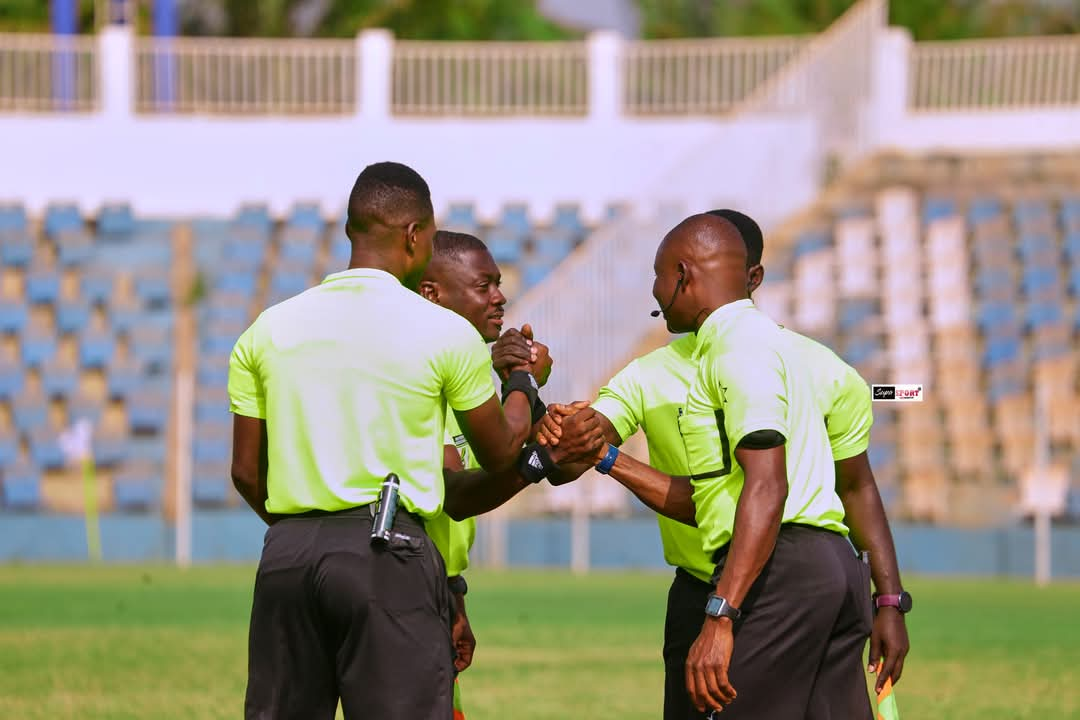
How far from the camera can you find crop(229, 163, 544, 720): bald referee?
5078 millimetres

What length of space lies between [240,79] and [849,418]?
2693 cm

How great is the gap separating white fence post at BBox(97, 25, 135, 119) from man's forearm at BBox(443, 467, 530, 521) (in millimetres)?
26615

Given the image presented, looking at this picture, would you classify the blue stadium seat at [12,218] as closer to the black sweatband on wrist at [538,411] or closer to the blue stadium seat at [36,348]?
the blue stadium seat at [36,348]

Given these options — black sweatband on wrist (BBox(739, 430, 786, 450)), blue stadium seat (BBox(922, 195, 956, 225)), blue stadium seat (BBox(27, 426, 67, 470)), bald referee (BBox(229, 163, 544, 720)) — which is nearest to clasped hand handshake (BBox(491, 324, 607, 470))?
bald referee (BBox(229, 163, 544, 720))

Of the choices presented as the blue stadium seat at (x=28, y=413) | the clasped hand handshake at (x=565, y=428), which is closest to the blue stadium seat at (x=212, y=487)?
the blue stadium seat at (x=28, y=413)

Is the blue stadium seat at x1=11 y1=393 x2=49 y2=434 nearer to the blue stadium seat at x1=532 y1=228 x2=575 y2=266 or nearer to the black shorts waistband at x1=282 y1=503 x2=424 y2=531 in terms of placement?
the blue stadium seat at x1=532 y1=228 x2=575 y2=266

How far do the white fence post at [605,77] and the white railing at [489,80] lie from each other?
24 centimetres

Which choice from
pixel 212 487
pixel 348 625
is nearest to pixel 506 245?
pixel 212 487

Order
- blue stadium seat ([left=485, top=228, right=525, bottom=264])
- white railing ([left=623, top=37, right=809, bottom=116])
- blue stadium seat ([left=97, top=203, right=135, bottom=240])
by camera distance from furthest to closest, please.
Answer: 1. white railing ([left=623, top=37, right=809, bottom=116])
2. blue stadium seat ([left=97, top=203, right=135, bottom=240])
3. blue stadium seat ([left=485, top=228, right=525, bottom=264])

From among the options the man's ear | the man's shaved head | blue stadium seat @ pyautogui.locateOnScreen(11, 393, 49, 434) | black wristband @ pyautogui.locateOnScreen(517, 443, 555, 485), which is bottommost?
blue stadium seat @ pyautogui.locateOnScreen(11, 393, 49, 434)

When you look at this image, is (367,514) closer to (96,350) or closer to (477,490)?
(477,490)

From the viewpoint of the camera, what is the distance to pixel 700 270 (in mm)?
5656

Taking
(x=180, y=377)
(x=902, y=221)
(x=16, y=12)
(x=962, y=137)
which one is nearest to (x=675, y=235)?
(x=180, y=377)

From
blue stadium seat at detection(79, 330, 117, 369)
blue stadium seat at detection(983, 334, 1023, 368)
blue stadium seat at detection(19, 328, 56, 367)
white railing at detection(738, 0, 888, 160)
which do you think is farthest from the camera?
white railing at detection(738, 0, 888, 160)
